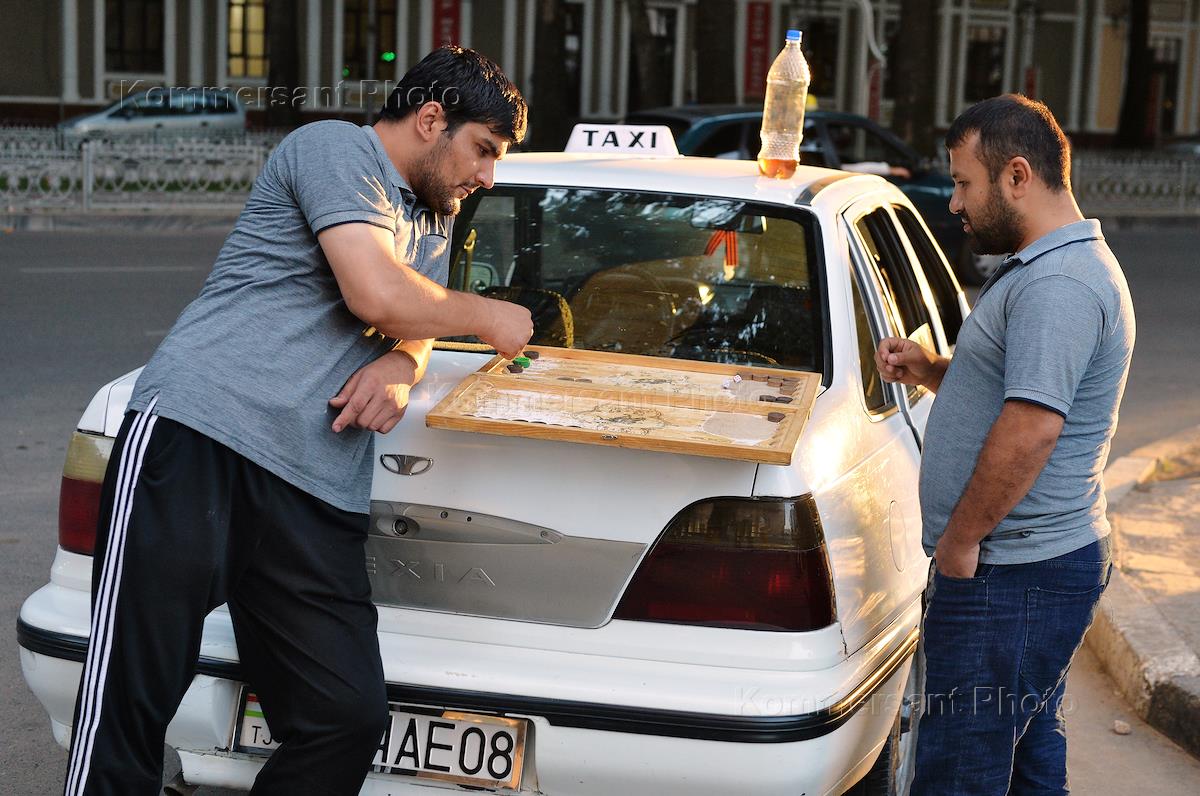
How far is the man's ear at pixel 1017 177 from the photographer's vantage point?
2.47 metres

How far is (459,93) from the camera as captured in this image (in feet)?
7.91

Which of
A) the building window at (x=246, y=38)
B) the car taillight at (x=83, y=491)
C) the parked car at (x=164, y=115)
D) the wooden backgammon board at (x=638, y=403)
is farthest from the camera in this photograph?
the building window at (x=246, y=38)

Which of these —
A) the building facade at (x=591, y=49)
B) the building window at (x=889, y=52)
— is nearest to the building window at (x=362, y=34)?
the building facade at (x=591, y=49)

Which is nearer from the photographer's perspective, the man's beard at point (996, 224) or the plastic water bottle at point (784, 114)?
the man's beard at point (996, 224)

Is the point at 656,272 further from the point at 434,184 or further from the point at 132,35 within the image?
the point at 132,35

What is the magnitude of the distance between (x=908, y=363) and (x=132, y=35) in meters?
29.9

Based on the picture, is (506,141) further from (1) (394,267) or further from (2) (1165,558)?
(2) (1165,558)

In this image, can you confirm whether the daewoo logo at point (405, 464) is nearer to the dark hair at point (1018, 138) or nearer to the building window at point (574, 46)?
the dark hair at point (1018, 138)

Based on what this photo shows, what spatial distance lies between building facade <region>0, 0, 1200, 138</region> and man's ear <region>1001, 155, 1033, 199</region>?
1973cm

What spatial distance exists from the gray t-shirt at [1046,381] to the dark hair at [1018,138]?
0.11 meters

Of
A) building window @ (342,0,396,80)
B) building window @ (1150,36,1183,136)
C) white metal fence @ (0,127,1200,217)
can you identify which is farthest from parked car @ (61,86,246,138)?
building window @ (1150,36,1183,136)

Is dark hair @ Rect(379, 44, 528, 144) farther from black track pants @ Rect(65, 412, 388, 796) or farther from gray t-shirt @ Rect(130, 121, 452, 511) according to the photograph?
black track pants @ Rect(65, 412, 388, 796)

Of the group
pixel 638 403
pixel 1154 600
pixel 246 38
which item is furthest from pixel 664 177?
pixel 246 38

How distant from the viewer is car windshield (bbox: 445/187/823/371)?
10.8 feet
